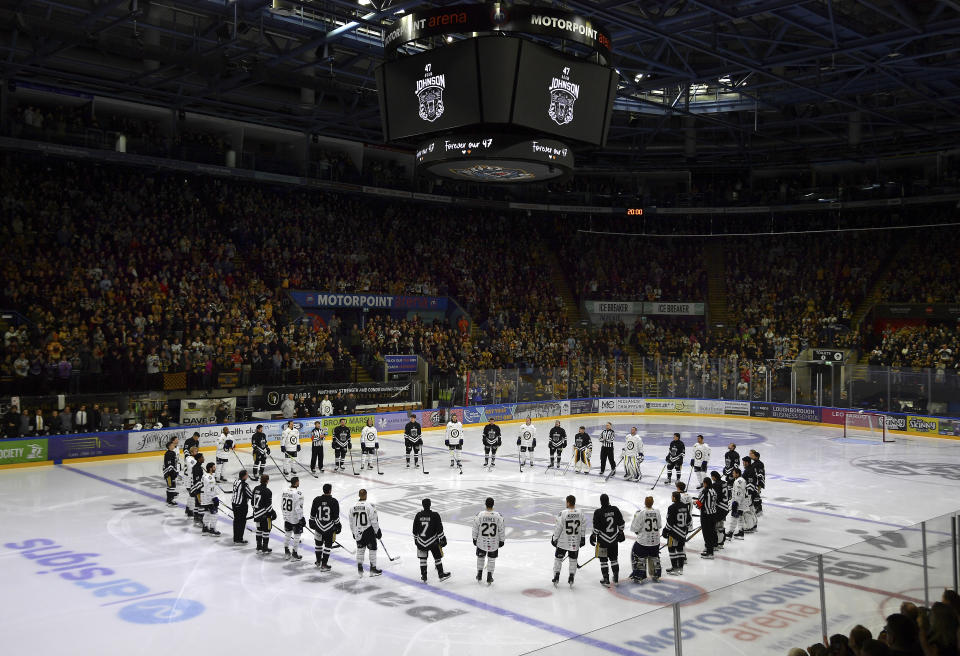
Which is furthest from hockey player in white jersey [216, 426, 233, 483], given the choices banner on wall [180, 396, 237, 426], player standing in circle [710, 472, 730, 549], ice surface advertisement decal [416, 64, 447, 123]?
player standing in circle [710, 472, 730, 549]

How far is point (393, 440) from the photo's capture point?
90.2 feet

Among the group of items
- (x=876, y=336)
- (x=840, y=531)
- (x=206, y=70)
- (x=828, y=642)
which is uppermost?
(x=206, y=70)

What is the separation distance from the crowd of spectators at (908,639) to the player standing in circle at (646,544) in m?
6.02

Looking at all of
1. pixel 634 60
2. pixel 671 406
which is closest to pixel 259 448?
pixel 634 60

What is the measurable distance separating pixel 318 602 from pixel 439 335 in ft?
77.0

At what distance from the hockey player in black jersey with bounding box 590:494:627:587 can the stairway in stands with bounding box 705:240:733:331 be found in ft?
104

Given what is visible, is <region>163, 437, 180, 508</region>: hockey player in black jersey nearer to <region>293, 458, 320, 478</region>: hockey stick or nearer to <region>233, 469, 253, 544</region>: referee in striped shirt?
<region>233, 469, 253, 544</region>: referee in striped shirt

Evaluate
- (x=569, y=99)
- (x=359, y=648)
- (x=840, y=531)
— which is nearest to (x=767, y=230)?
(x=840, y=531)

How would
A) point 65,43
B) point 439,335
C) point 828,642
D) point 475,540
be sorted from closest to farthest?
point 828,642, point 475,540, point 65,43, point 439,335

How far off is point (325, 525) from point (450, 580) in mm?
2127

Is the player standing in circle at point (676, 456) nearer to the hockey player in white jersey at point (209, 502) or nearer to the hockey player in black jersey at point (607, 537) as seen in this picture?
the hockey player in black jersey at point (607, 537)

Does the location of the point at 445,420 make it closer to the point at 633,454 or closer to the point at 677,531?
the point at 633,454

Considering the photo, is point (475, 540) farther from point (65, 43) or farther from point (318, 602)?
point (65, 43)

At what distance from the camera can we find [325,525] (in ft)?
41.7
